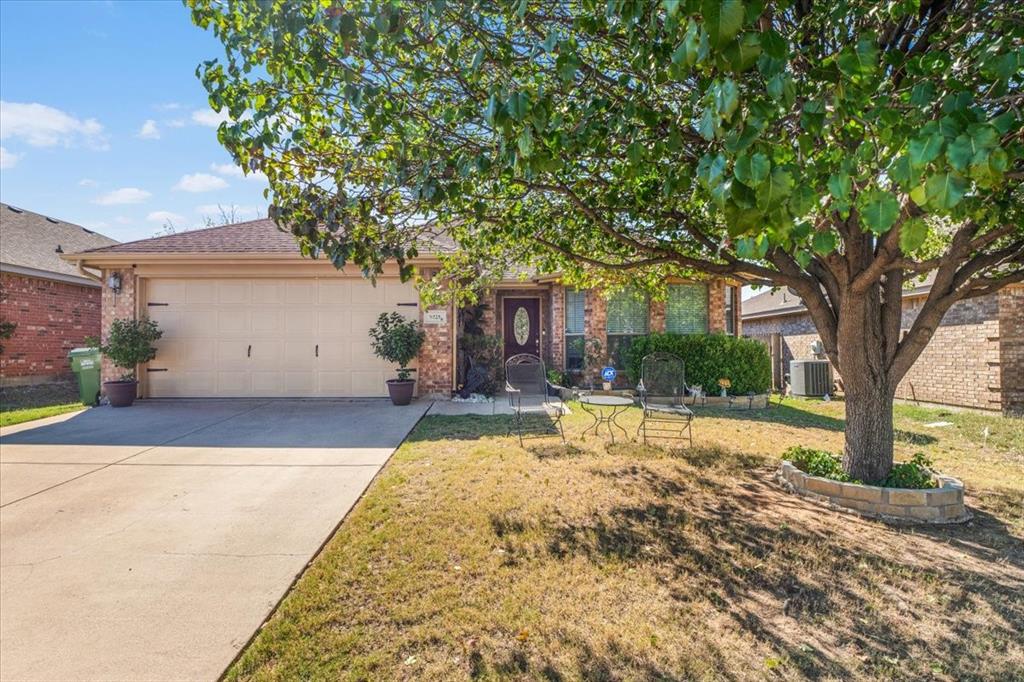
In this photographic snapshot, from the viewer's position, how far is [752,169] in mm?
1307

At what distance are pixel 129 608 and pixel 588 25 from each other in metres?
4.03

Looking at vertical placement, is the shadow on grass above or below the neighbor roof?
below

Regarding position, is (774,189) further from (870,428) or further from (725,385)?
(725,385)

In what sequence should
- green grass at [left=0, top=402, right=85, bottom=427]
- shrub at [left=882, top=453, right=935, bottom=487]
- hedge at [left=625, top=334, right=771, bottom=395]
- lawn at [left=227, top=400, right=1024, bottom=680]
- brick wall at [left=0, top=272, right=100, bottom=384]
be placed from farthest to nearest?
brick wall at [left=0, top=272, right=100, bottom=384], hedge at [left=625, top=334, right=771, bottom=395], green grass at [left=0, top=402, right=85, bottom=427], shrub at [left=882, top=453, right=935, bottom=487], lawn at [left=227, top=400, right=1024, bottom=680]

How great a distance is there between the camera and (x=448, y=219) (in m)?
4.43

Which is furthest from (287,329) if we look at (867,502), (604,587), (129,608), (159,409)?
(867,502)

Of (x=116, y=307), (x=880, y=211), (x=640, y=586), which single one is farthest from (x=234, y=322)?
(x=880, y=211)

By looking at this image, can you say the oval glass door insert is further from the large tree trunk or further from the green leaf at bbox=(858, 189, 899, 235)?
the green leaf at bbox=(858, 189, 899, 235)

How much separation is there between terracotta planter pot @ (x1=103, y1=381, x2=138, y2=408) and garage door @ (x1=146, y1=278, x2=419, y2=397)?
62 cm

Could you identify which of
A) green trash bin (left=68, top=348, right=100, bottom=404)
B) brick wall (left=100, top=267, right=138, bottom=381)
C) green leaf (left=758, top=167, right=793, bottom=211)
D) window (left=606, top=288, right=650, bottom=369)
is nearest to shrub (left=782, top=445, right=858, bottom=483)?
green leaf (left=758, top=167, right=793, bottom=211)

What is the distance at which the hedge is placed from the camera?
379 inches

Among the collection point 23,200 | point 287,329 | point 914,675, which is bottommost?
point 914,675

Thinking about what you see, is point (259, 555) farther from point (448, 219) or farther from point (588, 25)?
point (588, 25)

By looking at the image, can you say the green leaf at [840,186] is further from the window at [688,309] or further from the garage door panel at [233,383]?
the garage door panel at [233,383]
